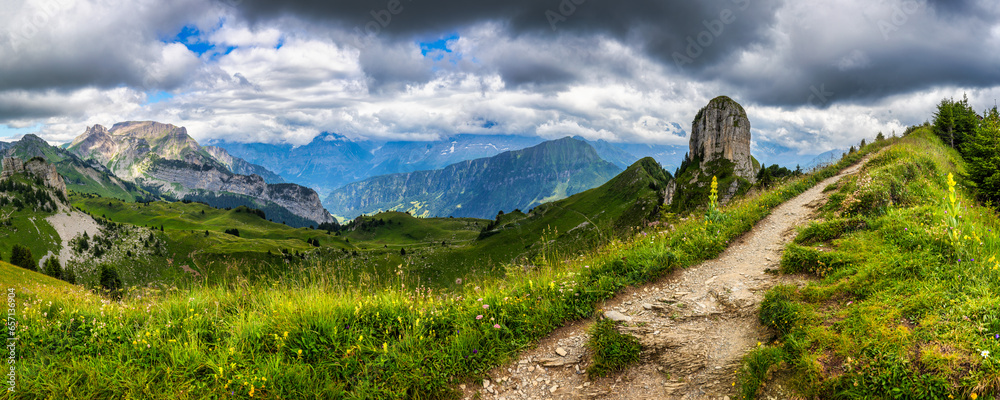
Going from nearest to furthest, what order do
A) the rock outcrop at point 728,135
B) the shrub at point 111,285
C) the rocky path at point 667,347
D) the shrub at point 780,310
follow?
1. the rocky path at point 667,347
2. the shrub at point 780,310
3. the shrub at point 111,285
4. the rock outcrop at point 728,135

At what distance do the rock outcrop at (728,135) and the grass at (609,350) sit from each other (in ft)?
267

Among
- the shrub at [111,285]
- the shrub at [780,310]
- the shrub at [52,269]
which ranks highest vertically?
the shrub at [780,310]

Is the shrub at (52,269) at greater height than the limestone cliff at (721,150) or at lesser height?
lesser

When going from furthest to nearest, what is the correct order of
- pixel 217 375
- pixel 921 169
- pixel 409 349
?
pixel 921 169, pixel 409 349, pixel 217 375

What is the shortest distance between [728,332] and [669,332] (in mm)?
920

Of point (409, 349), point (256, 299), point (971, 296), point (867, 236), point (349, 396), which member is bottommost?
point (349, 396)

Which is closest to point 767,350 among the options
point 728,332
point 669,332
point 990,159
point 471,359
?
point 728,332

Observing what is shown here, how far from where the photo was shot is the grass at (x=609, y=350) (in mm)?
6137

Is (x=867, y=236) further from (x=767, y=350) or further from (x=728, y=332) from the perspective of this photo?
(x=767, y=350)

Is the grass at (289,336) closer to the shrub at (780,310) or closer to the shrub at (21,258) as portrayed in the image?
the shrub at (780,310)

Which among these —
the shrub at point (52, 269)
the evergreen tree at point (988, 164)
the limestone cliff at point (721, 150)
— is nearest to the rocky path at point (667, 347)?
the evergreen tree at point (988, 164)

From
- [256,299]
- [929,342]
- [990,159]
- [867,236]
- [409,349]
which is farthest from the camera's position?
[990,159]

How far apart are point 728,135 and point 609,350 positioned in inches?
3435

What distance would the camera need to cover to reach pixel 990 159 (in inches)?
742
